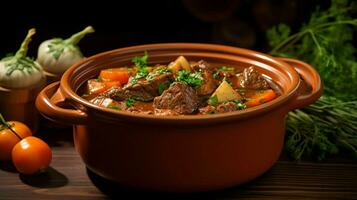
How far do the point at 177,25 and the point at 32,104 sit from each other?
7.25 feet

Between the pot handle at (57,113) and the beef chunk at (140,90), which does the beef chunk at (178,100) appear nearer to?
the beef chunk at (140,90)

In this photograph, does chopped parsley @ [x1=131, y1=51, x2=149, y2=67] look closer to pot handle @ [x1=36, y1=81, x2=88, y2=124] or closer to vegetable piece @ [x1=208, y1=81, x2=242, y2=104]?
vegetable piece @ [x1=208, y1=81, x2=242, y2=104]

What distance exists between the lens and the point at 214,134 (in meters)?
2.07

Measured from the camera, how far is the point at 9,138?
2455 millimetres

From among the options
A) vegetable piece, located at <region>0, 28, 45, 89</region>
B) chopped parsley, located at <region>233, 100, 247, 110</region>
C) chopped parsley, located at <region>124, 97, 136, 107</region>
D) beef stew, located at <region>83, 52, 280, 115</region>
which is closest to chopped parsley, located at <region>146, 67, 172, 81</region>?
beef stew, located at <region>83, 52, 280, 115</region>

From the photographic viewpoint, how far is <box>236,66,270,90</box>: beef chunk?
8.36ft

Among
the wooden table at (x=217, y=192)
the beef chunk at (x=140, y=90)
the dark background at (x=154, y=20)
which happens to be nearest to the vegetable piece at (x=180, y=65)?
the beef chunk at (x=140, y=90)

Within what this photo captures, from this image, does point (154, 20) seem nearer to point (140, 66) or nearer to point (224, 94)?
point (140, 66)

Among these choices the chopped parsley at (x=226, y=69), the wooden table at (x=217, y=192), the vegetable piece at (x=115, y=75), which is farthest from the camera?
the chopped parsley at (x=226, y=69)

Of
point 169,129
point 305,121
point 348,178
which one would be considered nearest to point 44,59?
point 169,129

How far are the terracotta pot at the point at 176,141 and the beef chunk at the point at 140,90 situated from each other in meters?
0.20

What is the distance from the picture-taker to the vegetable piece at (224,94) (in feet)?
7.94

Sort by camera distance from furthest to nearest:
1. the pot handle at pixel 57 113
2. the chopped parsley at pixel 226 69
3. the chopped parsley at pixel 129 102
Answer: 1. the chopped parsley at pixel 226 69
2. the chopped parsley at pixel 129 102
3. the pot handle at pixel 57 113

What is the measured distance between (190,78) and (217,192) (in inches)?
19.8
